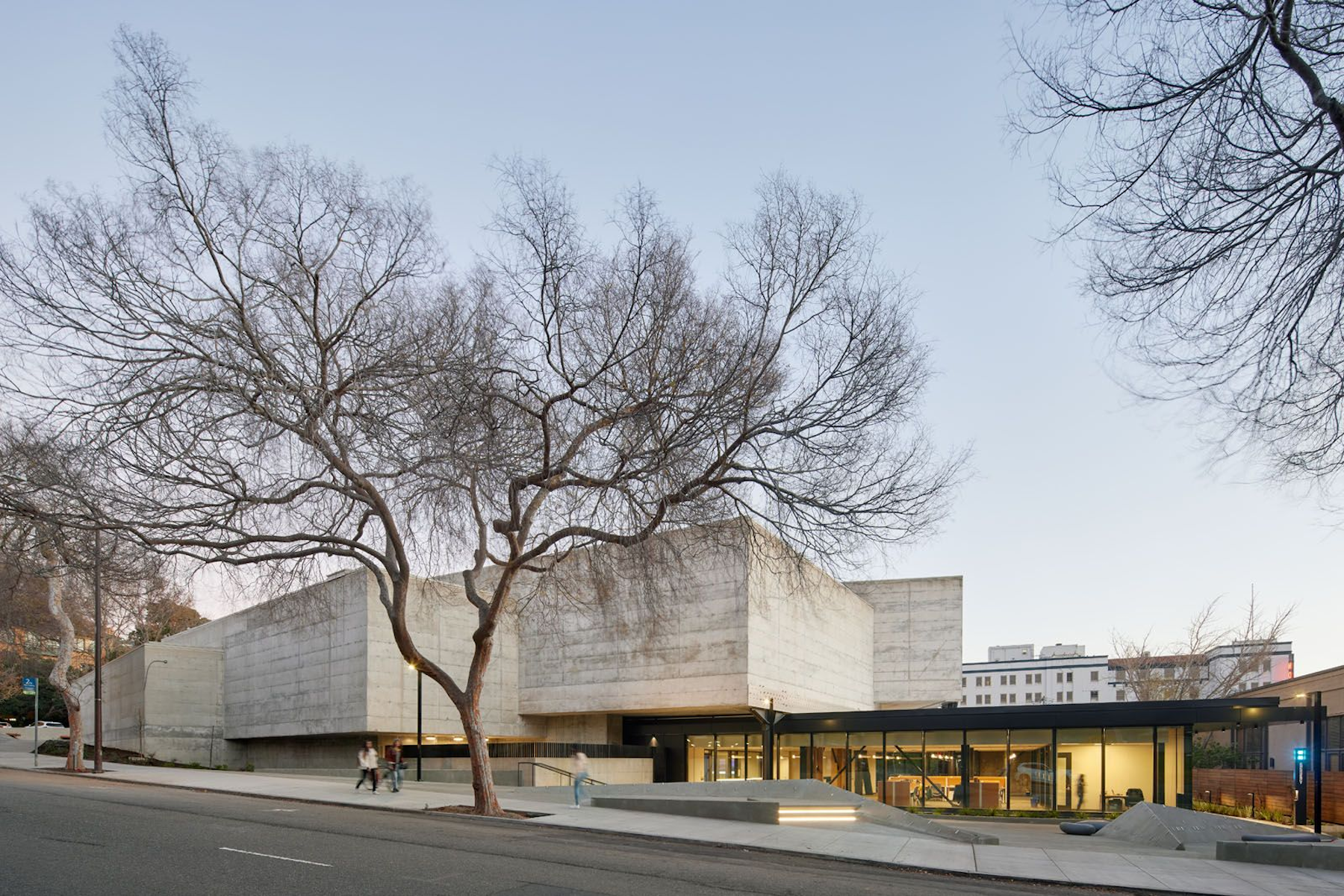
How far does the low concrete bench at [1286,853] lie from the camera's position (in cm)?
1722

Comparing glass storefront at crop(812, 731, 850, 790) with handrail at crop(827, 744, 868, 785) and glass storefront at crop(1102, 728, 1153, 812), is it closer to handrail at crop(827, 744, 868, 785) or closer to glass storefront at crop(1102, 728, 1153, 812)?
handrail at crop(827, 744, 868, 785)

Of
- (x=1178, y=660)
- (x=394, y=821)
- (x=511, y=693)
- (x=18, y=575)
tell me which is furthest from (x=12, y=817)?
(x=1178, y=660)

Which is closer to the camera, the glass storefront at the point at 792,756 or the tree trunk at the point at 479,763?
the tree trunk at the point at 479,763

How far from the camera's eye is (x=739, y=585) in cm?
4003

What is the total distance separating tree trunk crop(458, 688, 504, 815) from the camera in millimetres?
21734

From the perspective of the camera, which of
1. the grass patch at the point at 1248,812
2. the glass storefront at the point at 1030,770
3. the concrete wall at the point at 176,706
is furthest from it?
the concrete wall at the point at 176,706

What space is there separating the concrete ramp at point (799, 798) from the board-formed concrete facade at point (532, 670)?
18.4ft

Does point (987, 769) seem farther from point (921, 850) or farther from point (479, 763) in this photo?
point (479, 763)

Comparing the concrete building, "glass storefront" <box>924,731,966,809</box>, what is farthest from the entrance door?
the concrete building

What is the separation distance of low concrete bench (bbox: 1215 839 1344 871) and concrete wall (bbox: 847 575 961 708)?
41133 millimetres

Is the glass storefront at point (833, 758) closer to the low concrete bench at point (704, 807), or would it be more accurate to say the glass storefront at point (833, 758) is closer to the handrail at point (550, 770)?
the handrail at point (550, 770)

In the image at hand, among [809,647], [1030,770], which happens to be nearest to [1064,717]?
[1030,770]

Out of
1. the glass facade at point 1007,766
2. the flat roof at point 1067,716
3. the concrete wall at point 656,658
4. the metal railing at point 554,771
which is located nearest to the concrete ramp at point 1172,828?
the flat roof at point 1067,716

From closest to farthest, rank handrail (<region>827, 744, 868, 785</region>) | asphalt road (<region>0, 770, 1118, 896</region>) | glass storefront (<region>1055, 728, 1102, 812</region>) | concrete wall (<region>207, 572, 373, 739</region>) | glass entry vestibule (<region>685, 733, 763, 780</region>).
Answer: asphalt road (<region>0, 770, 1118, 896</region>)
glass storefront (<region>1055, 728, 1102, 812</region>)
handrail (<region>827, 744, 868, 785</region>)
concrete wall (<region>207, 572, 373, 739</region>)
glass entry vestibule (<region>685, 733, 763, 780</region>)
